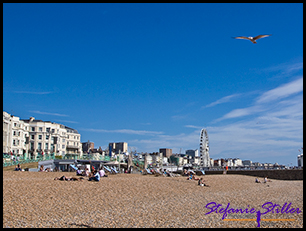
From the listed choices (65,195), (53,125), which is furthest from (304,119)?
(53,125)

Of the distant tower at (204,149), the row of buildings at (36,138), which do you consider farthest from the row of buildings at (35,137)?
the distant tower at (204,149)

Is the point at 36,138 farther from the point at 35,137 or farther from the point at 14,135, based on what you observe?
the point at 14,135

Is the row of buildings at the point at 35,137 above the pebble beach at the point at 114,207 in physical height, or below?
above

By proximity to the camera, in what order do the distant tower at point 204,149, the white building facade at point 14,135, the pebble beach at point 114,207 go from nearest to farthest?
the pebble beach at point 114,207, the white building facade at point 14,135, the distant tower at point 204,149

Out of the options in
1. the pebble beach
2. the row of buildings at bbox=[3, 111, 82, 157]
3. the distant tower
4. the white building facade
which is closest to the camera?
the pebble beach

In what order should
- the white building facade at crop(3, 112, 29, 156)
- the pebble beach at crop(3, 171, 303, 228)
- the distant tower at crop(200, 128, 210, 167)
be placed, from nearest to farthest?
the pebble beach at crop(3, 171, 303, 228), the white building facade at crop(3, 112, 29, 156), the distant tower at crop(200, 128, 210, 167)

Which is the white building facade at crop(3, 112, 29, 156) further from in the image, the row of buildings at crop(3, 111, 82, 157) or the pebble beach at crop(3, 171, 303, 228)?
the pebble beach at crop(3, 171, 303, 228)

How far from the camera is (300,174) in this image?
53125mm

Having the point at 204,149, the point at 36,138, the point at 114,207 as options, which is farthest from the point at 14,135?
the point at 114,207

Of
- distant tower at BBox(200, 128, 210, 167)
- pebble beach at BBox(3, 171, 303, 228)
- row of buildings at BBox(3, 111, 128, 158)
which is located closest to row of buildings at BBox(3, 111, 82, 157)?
row of buildings at BBox(3, 111, 128, 158)

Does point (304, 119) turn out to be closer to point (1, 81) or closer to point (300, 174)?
point (1, 81)

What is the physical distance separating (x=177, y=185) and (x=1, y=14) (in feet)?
57.3

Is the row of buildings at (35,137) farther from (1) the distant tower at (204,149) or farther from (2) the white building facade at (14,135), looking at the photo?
(1) the distant tower at (204,149)

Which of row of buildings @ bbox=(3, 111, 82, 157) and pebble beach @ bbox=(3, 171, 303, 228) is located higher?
row of buildings @ bbox=(3, 111, 82, 157)
